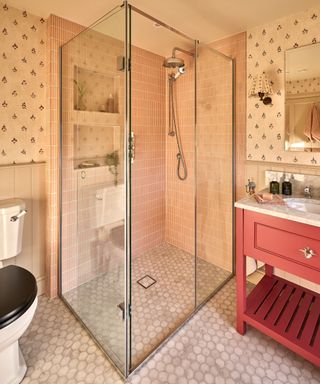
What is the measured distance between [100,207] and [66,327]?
861mm

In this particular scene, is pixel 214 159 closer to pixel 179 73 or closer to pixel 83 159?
pixel 179 73

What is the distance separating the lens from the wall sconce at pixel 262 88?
1.96 meters

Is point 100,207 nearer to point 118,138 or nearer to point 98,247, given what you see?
point 98,247

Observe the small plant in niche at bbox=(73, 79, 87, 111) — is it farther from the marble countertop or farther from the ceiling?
the marble countertop

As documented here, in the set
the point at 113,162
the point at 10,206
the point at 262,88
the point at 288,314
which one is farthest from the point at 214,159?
the point at 10,206

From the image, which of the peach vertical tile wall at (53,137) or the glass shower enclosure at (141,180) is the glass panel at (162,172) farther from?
the peach vertical tile wall at (53,137)

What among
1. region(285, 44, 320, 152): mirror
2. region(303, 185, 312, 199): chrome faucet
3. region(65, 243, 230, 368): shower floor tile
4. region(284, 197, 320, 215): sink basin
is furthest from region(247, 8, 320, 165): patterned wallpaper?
region(65, 243, 230, 368): shower floor tile

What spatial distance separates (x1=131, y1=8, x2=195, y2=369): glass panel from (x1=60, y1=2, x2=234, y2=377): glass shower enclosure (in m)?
0.01

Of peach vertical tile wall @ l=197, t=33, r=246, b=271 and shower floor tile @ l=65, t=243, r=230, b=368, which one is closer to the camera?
shower floor tile @ l=65, t=243, r=230, b=368

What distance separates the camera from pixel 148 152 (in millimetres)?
2730

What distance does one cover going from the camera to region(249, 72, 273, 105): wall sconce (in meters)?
1.96

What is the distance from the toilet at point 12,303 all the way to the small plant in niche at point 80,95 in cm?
84

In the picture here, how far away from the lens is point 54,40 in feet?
6.20

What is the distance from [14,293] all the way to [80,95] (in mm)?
1382
